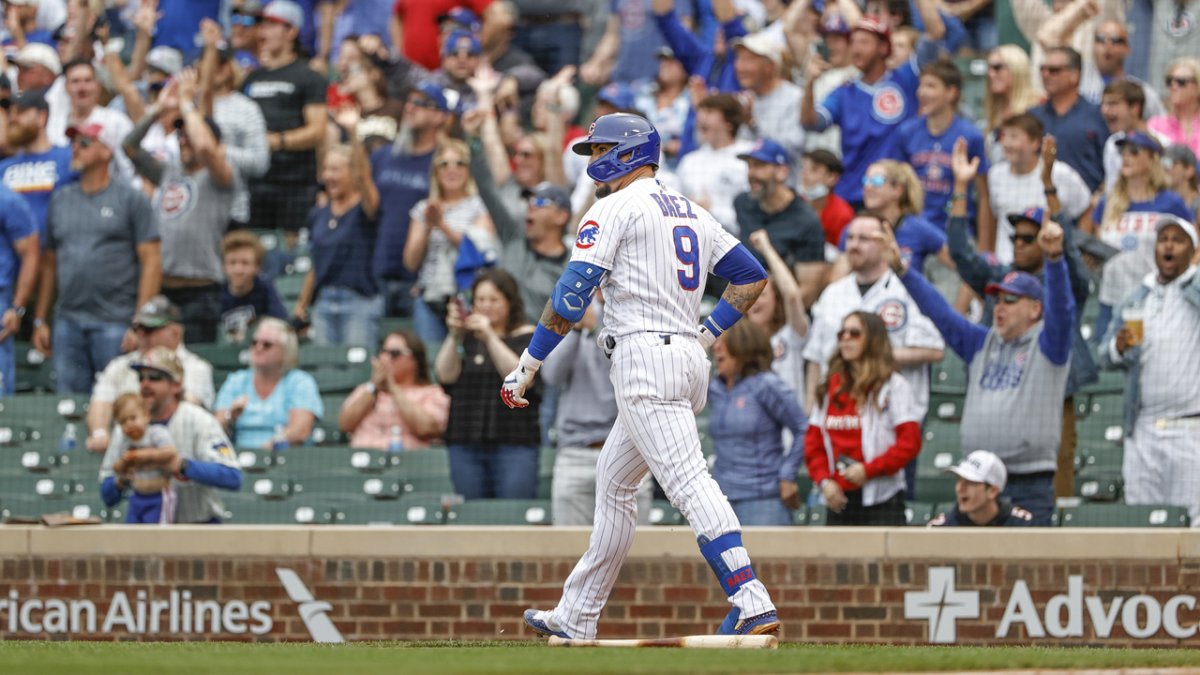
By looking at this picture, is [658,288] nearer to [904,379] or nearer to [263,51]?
[904,379]

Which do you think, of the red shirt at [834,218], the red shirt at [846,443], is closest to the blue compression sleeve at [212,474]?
the red shirt at [846,443]

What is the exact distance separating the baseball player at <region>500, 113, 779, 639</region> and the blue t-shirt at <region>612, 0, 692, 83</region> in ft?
24.1

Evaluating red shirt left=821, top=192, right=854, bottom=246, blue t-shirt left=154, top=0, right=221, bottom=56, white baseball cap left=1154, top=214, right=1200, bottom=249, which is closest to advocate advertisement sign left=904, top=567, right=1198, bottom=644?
white baseball cap left=1154, top=214, right=1200, bottom=249

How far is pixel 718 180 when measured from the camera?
37.5ft

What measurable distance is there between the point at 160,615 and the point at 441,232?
9.95ft

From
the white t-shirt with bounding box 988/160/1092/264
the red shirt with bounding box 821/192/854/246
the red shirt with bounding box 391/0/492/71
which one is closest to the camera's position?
the white t-shirt with bounding box 988/160/1092/264

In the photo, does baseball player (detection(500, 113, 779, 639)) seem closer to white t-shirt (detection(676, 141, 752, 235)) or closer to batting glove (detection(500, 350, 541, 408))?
batting glove (detection(500, 350, 541, 408))

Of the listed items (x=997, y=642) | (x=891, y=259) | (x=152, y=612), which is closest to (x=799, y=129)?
(x=891, y=259)

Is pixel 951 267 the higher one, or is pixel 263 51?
pixel 263 51

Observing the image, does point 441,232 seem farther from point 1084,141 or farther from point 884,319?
point 1084,141

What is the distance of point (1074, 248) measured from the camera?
9852mm

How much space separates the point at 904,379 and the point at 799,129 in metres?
3.23

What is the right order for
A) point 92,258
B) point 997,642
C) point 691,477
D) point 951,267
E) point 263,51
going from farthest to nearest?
1. point 263,51
2. point 92,258
3. point 951,267
4. point 997,642
5. point 691,477

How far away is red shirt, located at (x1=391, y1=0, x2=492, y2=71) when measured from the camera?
47.3ft
